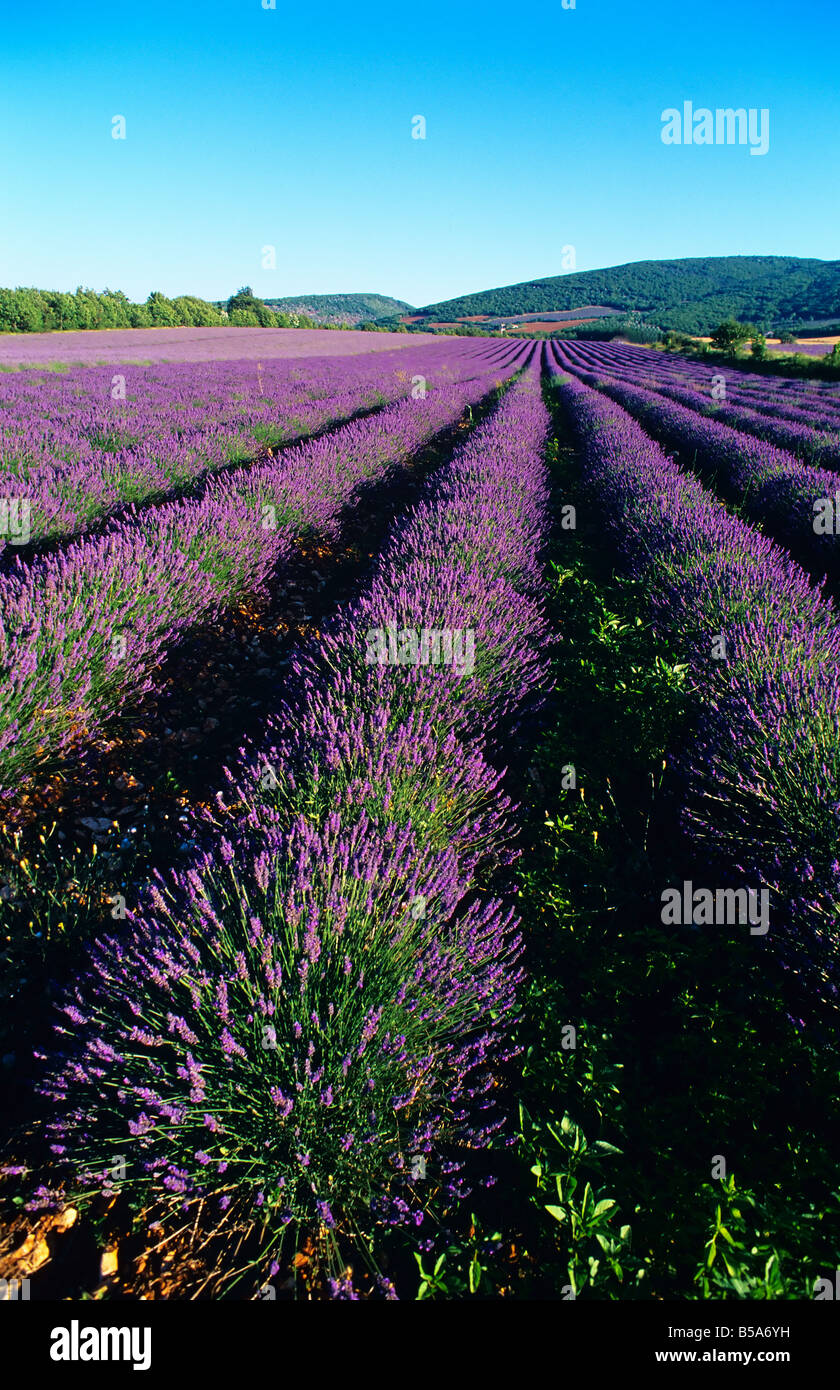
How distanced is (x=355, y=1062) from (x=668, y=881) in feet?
4.88

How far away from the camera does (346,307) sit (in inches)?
4038

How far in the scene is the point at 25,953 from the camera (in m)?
1.84

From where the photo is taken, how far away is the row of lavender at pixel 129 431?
15.7 ft

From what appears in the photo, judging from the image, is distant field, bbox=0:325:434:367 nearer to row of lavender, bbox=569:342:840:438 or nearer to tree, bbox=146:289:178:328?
tree, bbox=146:289:178:328

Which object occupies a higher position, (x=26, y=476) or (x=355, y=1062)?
(x=26, y=476)

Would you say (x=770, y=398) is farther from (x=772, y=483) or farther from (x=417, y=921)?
(x=417, y=921)

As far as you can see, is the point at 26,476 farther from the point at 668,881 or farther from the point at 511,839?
the point at 668,881

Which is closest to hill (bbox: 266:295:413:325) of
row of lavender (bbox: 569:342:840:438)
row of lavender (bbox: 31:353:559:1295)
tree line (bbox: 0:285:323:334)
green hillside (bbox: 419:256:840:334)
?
green hillside (bbox: 419:256:840:334)

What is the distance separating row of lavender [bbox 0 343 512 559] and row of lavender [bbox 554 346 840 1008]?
4402 mm

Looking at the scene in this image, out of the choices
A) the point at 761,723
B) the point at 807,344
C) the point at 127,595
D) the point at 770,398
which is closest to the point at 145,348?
the point at 770,398

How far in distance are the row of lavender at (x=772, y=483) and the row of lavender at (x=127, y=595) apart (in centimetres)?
465

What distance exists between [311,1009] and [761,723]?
2065 mm

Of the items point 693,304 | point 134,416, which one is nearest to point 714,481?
point 134,416

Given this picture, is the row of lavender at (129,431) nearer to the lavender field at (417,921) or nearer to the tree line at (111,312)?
the lavender field at (417,921)
